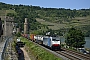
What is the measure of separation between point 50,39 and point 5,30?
63.9 metres

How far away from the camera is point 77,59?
2931cm

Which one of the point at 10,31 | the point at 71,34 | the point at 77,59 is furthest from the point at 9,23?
the point at 77,59

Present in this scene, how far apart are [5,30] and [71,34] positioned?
33.2m

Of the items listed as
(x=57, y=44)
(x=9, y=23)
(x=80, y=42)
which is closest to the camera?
(x=57, y=44)

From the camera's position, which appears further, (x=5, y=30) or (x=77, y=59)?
(x=5, y=30)

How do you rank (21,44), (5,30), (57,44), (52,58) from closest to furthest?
(52,58) → (57,44) → (21,44) → (5,30)

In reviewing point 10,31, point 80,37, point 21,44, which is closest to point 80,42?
point 80,37

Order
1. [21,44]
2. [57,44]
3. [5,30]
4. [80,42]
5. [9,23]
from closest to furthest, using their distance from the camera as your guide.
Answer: [57,44], [21,44], [80,42], [5,30], [9,23]

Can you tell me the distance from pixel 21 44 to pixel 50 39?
26.8 m

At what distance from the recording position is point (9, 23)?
112m

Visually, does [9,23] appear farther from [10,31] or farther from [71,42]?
[71,42]

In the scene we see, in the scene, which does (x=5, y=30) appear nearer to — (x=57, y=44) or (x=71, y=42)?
(x=71, y=42)

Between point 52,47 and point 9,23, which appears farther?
point 9,23

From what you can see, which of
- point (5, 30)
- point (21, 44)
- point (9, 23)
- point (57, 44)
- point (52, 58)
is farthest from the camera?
point (9, 23)
